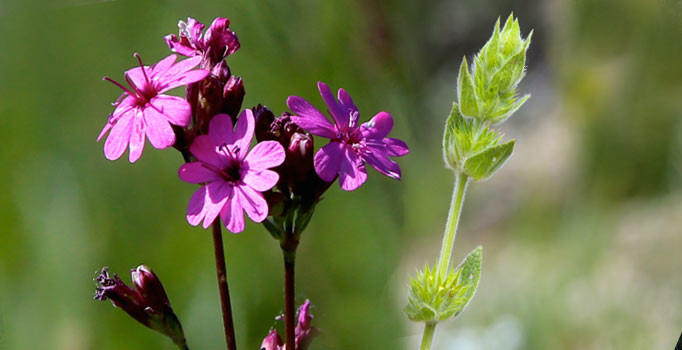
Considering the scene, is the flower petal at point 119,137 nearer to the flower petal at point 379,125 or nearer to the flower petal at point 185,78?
the flower petal at point 185,78

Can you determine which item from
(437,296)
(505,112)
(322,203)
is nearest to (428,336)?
(437,296)

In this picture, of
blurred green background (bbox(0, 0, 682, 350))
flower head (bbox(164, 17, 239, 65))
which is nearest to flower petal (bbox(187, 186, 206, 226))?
flower head (bbox(164, 17, 239, 65))

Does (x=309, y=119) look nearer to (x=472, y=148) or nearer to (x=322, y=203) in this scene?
(x=472, y=148)

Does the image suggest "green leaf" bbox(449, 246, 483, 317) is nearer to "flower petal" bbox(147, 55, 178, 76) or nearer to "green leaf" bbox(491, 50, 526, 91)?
"green leaf" bbox(491, 50, 526, 91)

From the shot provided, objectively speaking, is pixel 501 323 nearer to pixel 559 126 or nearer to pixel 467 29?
pixel 559 126

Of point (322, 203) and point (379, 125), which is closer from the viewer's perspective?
point (379, 125)

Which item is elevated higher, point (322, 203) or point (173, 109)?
point (322, 203)

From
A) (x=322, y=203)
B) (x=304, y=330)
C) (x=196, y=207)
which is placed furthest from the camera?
(x=322, y=203)
